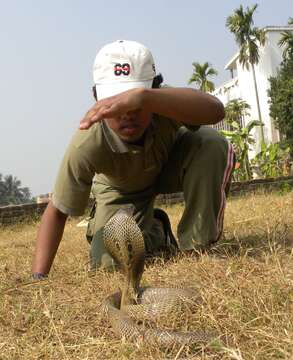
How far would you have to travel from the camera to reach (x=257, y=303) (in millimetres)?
1791

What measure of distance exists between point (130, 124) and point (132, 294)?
895mm

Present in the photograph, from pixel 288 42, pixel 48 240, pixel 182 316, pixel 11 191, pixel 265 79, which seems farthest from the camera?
pixel 11 191

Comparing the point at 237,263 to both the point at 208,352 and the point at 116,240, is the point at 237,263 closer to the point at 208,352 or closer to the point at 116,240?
the point at 116,240

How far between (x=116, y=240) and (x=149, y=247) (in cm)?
128

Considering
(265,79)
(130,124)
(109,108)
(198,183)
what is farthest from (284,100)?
(109,108)

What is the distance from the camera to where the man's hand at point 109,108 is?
2.12 metres

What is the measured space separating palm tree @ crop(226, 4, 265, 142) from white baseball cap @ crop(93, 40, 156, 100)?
31.0 metres

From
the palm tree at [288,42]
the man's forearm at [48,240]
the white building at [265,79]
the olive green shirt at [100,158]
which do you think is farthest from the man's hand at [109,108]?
the white building at [265,79]

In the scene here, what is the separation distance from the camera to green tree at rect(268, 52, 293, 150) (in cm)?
2736

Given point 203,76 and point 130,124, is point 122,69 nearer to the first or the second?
point 130,124

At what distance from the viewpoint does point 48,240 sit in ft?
9.32

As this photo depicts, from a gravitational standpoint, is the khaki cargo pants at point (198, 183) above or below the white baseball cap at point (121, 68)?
below

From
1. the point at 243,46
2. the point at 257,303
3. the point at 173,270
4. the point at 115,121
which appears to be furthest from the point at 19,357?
the point at 243,46

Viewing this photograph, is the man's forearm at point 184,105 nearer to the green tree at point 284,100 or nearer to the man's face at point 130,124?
the man's face at point 130,124
